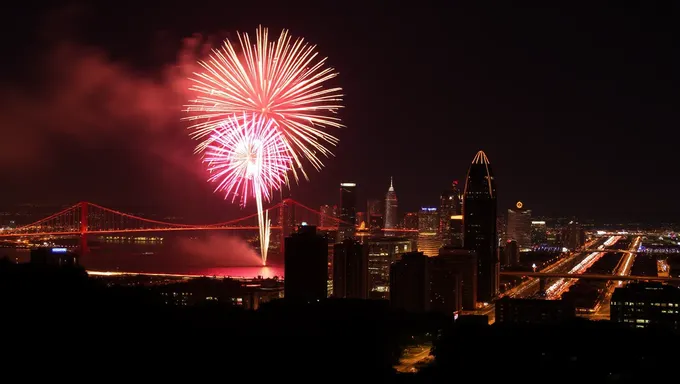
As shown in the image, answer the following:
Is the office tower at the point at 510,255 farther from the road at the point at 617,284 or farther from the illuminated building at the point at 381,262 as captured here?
the illuminated building at the point at 381,262

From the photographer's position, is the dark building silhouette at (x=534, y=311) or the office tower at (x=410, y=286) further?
the office tower at (x=410, y=286)

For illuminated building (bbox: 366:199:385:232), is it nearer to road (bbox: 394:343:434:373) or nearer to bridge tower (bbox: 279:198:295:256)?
bridge tower (bbox: 279:198:295:256)

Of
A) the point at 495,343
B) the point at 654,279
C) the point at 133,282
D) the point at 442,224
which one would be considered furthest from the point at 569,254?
the point at 495,343

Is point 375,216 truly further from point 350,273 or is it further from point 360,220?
point 350,273

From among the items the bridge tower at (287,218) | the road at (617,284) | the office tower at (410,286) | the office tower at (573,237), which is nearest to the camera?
the road at (617,284)

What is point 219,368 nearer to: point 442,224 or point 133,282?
point 133,282

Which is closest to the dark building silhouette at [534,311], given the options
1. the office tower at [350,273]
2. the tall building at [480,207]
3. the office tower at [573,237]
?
the office tower at [350,273]
